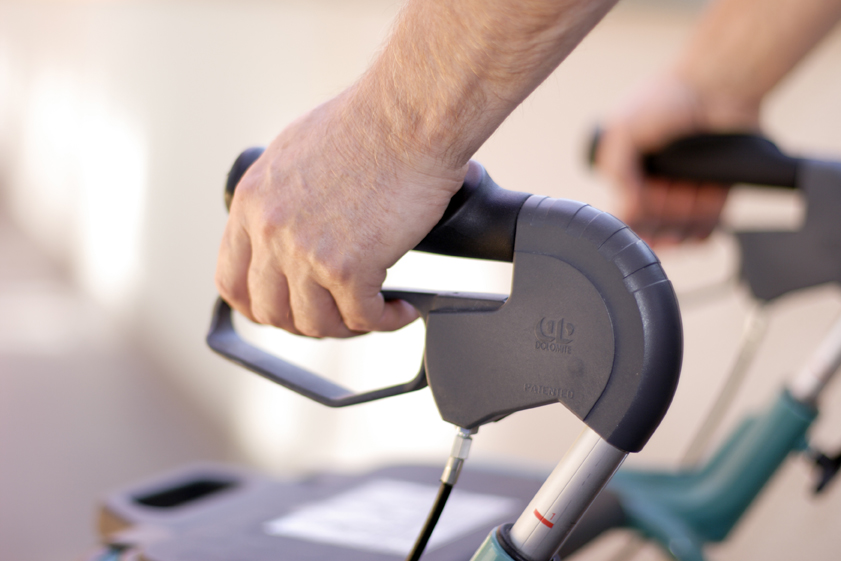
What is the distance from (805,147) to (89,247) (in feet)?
9.30

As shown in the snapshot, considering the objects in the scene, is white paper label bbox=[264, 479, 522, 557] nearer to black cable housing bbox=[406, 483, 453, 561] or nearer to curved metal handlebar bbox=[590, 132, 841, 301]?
black cable housing bbox=[406, 483, 453, 561]

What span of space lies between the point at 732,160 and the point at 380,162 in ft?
1.74

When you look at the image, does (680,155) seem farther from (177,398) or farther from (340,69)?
(177,398)

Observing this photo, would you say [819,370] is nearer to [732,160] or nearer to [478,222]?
[732,160]

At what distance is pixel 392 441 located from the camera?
6.16ft

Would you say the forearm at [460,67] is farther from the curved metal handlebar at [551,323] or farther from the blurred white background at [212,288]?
the blurred white background at [212,288]

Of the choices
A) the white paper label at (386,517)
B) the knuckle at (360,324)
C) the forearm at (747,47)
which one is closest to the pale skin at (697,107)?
the forearm at (747,47)

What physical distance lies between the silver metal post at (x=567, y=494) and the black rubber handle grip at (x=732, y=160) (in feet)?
1.67

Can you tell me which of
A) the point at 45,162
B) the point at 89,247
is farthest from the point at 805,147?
the point at 45,162

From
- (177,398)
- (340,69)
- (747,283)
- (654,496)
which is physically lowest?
(177,398)

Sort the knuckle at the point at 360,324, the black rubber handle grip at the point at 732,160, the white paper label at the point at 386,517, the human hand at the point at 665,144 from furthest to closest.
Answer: the human hand at the point at 665,144 < the black rubber handle grip at the point at 732,160 < the white paper label at the point at 386,517 < the knuckle at the point at 360,324

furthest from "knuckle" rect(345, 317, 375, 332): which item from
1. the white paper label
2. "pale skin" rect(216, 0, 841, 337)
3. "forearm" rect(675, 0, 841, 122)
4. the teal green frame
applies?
"forearm" rect(675, 0, 841, 122)

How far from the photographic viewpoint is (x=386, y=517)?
2.44 ft

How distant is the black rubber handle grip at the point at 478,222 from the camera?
472 millimetres
